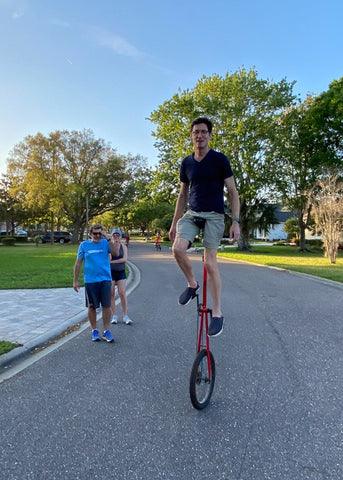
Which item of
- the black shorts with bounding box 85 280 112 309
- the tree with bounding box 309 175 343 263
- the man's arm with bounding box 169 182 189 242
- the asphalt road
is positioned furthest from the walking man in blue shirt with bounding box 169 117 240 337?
the tree with bounding box 309 175 343 263

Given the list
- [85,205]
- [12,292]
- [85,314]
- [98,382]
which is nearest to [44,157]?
[85,205]

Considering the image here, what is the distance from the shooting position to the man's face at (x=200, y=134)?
3.58 meters

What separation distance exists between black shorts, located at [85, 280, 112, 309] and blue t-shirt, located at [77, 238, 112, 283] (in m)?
0.08

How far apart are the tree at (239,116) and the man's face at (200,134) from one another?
26049 millimetres

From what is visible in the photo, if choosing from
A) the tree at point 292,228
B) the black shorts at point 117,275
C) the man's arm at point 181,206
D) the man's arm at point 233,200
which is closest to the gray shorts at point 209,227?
the man's arm at point 233,200

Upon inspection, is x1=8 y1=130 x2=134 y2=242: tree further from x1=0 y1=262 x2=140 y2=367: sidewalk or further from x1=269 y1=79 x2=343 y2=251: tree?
x1=0 y1=262 x2=140 y2=367: sidewalk

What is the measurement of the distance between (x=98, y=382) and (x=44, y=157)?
153 feet

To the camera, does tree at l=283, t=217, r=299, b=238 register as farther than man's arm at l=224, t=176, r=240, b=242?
Yes

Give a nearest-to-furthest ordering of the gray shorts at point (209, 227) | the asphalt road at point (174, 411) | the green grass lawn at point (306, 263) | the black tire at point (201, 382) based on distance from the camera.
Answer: the asphalt road at point (174, 411), the black tire at point (201, 382), the gray shorts at point (209, 227), the green grass lawn at point (306, 263)

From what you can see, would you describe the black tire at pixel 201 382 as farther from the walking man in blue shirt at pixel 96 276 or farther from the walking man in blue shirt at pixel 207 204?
the walking man in blue shirt at pixel 96 276

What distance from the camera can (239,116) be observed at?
29.3 metres

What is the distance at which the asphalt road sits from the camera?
239 centimetres

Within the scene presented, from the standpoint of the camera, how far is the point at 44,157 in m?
45.5

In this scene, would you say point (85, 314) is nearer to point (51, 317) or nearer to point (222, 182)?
point (51, 317)
